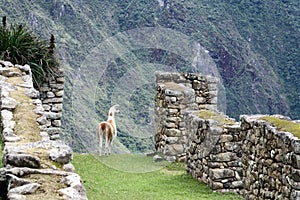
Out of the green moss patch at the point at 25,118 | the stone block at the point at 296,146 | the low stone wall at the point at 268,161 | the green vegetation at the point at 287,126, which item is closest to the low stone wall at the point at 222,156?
the low stone wall at the point at 268,161

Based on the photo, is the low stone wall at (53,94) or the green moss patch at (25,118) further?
the low stone wall at (53,94)

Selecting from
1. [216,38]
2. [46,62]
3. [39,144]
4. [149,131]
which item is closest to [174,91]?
[149,131]

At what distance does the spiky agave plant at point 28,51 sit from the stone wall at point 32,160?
3908mm

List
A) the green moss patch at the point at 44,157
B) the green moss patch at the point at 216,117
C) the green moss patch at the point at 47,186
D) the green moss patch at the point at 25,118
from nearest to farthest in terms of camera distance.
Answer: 1. the green moss patch at the point at 47,186
2. the green moss patch at the point at 44,157
3. the green moss patch at the point at 25,118
4. the green moss patch at the point at 216,117

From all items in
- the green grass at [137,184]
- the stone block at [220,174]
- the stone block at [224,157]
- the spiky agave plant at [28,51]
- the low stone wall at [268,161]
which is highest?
the spiky agave plant at [28,51]

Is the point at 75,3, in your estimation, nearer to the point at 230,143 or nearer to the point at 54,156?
the point at 230,143

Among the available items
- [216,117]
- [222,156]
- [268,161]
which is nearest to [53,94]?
[216,117]

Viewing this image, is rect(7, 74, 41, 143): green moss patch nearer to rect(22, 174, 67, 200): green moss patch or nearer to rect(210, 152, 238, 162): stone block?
rect(22, 174, 67, 200): green moss patch

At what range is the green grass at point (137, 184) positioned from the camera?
36.1 ft

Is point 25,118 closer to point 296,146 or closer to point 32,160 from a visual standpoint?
point 32,160

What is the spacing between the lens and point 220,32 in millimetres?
49156

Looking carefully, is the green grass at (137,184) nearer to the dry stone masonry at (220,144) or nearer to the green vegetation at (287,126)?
the dry stone masonry at (220,144)

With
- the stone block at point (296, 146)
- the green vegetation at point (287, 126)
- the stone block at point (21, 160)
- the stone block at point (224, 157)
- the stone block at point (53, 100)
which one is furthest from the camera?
the stone block at point (53, 100)

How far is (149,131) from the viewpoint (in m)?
18.9
